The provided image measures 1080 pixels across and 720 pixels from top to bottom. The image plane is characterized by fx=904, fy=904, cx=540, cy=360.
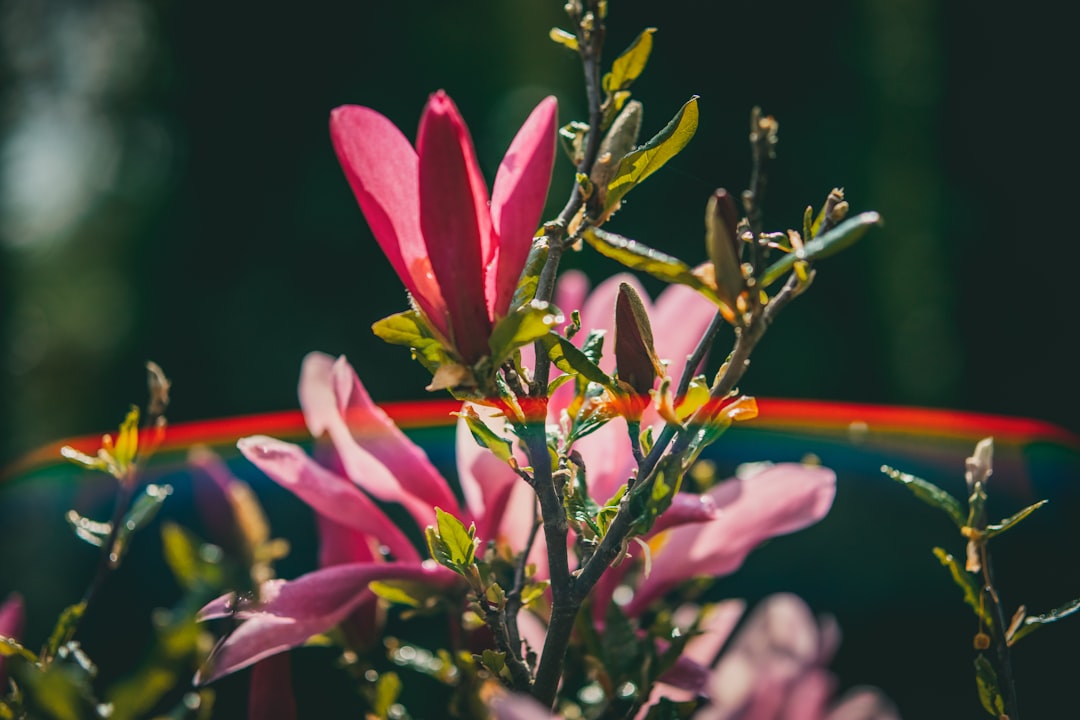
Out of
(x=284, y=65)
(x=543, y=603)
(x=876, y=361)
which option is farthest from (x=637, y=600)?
(x=284, y=65)

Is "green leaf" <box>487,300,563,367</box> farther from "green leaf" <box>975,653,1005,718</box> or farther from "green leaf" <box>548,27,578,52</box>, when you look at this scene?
"green leaf" <box>975,653,1005,718</box>

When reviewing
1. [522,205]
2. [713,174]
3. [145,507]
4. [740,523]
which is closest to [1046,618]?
[740,523]

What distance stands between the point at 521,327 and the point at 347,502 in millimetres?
163

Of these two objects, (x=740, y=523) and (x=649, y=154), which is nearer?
(x=649, y=154)

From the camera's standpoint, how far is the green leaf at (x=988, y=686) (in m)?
0.33

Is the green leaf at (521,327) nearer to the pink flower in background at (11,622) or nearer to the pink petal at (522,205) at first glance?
the pink petal at (522,205)

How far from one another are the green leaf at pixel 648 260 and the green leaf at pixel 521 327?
0.03 metres

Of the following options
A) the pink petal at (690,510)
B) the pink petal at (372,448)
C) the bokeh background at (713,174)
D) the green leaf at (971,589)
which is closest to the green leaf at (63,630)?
the pink petal at (372,448)

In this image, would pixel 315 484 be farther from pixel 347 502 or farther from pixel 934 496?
pixel 934 496

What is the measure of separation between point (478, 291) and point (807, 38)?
14.2ft

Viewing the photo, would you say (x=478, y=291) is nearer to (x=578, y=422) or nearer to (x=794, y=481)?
(x=578, y=422)

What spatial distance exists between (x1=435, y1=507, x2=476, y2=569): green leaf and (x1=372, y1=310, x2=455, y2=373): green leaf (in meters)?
0.05

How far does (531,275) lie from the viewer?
12.2 inches

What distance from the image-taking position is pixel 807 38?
13.7 ft
